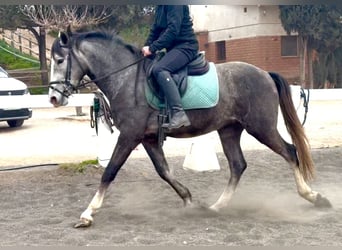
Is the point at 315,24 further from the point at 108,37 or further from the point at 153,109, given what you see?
the point at 153,109

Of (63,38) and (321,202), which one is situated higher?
(63,38)

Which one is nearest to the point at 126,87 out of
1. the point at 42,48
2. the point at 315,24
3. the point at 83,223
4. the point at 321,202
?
the point at 83,223

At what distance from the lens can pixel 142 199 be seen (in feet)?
20.5

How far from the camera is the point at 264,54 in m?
25.9

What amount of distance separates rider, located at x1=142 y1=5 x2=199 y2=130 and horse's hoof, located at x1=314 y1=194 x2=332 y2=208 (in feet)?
5.38

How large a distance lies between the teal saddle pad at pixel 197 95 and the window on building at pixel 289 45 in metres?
22.4

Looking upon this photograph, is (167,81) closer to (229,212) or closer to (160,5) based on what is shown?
(160,5)

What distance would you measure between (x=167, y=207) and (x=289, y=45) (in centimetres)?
2287

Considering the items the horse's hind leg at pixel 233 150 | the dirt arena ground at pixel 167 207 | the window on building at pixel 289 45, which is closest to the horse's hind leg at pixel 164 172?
the dirt arena ground at pixel 167 207

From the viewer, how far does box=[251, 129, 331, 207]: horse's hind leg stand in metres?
5.54

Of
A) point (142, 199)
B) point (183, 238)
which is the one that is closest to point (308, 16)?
point (142, 199)

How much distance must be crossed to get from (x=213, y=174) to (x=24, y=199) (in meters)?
2.73

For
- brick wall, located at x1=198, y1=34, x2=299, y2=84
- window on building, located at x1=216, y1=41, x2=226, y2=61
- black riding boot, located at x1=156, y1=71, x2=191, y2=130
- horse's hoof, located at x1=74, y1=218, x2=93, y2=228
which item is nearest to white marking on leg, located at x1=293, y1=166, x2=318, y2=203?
black riding boot, located at x1=156, y1=71, x2=191, y2=130

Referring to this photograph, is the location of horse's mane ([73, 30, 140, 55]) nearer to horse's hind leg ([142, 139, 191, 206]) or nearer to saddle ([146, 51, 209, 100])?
saddle ([146, 51, 209, 100])
